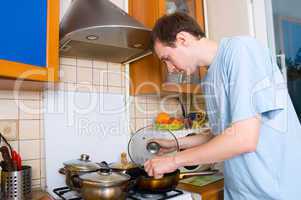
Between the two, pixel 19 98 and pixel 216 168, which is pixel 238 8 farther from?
pixel 19 98

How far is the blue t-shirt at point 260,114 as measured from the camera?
785 millimetres

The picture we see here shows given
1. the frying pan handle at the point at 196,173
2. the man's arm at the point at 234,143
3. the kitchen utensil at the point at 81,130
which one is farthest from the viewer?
the frying pan handle at the point at 196,173

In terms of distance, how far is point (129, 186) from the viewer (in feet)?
2.99

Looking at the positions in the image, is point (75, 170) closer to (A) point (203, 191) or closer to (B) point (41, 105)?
(B) point (41, 105)

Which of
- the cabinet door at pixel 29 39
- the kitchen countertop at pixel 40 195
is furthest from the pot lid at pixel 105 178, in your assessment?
the cabinet door at pixel 29 39

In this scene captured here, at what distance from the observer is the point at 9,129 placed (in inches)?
44.0

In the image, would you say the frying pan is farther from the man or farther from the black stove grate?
the black stove grate

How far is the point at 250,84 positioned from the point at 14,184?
3.00 ft

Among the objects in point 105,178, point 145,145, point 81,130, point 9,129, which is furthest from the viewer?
point 81,130

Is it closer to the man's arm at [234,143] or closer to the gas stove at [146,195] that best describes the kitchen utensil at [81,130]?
the gas stove at [146,195]

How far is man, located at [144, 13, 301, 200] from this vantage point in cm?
78

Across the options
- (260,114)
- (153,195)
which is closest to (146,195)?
(153,195)

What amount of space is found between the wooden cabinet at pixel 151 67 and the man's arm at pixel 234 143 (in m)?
0.63

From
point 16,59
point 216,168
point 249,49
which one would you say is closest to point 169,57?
point 249,49
